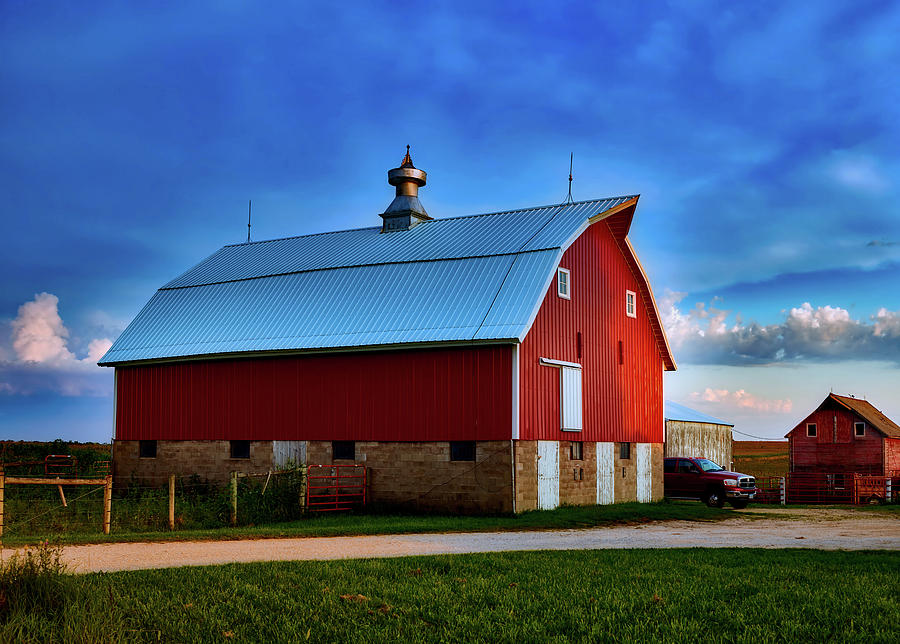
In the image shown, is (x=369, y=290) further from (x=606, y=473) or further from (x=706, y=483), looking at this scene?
(x=706, y=483)

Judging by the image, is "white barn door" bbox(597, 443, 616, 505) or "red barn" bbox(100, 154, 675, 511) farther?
"white barn door" bbox(597, 443, 616, 505)

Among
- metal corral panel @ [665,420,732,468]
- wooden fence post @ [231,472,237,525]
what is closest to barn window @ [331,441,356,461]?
wooden fence post @ [231,472,237,525]

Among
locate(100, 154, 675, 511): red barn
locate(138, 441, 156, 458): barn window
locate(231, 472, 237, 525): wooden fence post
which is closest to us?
locate(231, 472, 237, 525): wooden fence post

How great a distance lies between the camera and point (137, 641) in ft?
31.1

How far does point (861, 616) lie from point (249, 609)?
23.7 ft

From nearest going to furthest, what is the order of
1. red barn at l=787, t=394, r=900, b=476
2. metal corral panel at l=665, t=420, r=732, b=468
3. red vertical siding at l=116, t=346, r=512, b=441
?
red vertical siding at l=116, t=346, r=512, b=441, metal corral panel at l=665, t=420, r=732, b=468, red barn at l=787, t=394, r=900, b=476

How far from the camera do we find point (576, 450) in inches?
1115

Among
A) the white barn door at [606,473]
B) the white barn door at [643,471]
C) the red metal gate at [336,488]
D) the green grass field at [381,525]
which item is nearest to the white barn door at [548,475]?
the green grass field at [381,525]

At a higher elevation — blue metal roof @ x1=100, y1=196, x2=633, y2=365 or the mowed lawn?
blue metal roof @ x1=100, y1=196, x2=633, y2=365

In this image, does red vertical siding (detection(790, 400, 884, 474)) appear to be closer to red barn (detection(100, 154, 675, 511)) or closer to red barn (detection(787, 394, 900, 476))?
red barn (detection(787, 394, 900, 476))

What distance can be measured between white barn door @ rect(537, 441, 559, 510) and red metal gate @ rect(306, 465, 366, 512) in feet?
16.8

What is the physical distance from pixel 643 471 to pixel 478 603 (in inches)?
884

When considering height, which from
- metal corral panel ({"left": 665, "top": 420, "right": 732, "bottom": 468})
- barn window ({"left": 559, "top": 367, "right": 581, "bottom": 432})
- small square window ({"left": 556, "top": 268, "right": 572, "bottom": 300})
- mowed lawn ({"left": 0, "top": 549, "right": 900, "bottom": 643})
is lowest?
mowed lawn ({"left": 0, "top": 549, "right": 900, "bottom": 643})

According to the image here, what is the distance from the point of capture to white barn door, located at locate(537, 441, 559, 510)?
1024 inches
